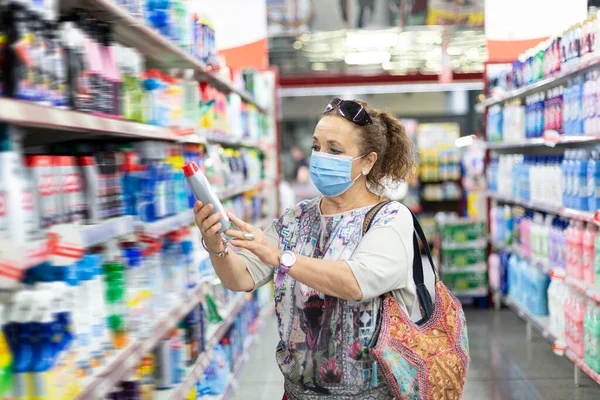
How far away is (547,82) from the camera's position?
5484 mm

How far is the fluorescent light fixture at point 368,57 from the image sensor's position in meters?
13.3

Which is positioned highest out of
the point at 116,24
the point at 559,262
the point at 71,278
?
the point at 116,24

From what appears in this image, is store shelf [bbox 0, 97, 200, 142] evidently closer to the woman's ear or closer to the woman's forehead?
the woman's forehead

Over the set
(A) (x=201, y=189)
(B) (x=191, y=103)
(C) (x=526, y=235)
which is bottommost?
(C) (x=526, y=235)

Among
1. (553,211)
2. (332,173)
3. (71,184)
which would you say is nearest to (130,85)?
(71,184)

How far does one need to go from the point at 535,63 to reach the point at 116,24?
164 inches

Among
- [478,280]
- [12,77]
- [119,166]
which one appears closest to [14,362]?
[12,77]

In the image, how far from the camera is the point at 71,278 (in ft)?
6.18

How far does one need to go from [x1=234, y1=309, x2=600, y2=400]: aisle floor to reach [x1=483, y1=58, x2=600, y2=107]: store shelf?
2.13 meters

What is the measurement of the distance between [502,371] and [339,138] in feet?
12.0

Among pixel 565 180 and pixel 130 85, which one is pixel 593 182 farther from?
pixel 130 85

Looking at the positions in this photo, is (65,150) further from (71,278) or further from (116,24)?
(71,278)

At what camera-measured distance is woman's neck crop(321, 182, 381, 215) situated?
7.88ft

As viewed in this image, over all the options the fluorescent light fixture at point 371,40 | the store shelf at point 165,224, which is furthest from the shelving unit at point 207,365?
the fluorescent light fixture at point 371,40
